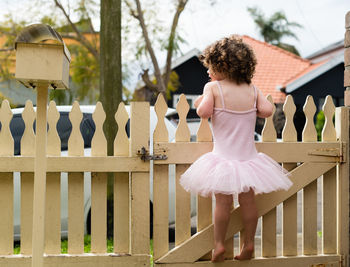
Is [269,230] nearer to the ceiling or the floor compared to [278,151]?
nearer to the floor

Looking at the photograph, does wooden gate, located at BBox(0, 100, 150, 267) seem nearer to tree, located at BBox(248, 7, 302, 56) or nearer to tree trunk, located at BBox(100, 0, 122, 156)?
tree trunk, located at BBox(100, 0, 122, 156)

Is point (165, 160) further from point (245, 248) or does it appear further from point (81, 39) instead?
point (81, 39)

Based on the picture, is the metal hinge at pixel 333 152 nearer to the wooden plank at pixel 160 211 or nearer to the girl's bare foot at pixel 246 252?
the girl's bare foot at pixel 246 252

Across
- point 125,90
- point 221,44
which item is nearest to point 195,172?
point 221,44

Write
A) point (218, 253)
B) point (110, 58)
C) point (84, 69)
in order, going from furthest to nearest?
point (84, 69) < point (110, 58) < point (218, 253)

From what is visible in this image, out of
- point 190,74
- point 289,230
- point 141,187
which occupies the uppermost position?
point 190,74

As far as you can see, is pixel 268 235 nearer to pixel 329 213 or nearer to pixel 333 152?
pixel 329 213

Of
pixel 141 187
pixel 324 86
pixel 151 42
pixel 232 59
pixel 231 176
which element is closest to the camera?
pixel 231 176

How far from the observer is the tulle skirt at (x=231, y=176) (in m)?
2.89

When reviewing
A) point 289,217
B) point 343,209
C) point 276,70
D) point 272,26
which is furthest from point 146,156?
point 272,26

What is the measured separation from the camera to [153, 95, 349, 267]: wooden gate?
3.26 meters

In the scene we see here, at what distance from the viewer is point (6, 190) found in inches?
129

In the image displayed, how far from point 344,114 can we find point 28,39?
2383 millimetres

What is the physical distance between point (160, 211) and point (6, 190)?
1.12 m
